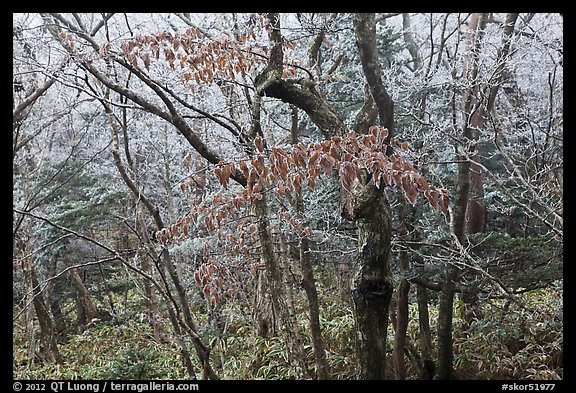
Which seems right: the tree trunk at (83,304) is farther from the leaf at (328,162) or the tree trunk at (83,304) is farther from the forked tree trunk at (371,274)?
the leaf at (328,162)

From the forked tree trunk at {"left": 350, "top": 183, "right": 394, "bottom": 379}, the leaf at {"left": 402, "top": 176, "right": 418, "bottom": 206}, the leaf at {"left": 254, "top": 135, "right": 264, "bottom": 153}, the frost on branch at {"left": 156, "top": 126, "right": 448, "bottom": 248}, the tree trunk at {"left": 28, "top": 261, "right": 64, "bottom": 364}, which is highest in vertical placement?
the leaf at {"left": 254, "top": 135, "right": 264, "bottom": 153}

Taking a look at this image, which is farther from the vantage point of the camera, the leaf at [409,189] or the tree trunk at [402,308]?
the tree trunk at [402,308]

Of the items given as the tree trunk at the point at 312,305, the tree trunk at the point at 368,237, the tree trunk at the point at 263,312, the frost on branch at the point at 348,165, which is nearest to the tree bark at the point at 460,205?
the tree trunk at the point at 312,305

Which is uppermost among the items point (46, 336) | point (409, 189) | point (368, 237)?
point (409, 189)

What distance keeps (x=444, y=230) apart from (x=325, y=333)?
1.34 m

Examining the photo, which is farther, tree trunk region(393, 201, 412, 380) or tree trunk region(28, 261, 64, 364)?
tree trunk region(28, 261, 64, 364)

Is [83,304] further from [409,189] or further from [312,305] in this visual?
[409,189]

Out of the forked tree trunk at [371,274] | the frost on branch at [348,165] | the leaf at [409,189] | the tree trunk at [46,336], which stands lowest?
the tree trunk at [46,336]

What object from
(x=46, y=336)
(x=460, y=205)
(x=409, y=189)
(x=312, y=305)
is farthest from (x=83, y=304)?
(x=409, y=189)

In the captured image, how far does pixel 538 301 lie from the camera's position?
9.84ft

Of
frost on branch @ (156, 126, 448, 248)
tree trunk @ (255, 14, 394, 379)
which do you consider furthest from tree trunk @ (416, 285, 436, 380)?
frost on branch @ (156, 126, 448, 248)

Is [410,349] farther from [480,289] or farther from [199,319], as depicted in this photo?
[199,319]

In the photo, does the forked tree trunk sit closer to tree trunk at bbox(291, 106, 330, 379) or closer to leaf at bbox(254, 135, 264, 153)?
leaf at bbox(254, 135, 264, 153)
